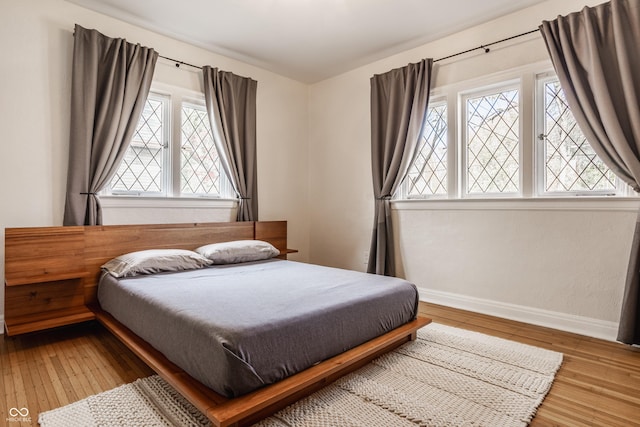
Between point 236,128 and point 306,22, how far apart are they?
1299 mm

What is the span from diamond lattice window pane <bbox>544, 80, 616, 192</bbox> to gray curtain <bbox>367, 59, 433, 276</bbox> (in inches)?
42.7

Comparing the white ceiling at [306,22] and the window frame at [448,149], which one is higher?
the white ceiling at [306,22]

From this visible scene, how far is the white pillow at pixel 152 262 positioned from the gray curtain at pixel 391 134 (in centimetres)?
188

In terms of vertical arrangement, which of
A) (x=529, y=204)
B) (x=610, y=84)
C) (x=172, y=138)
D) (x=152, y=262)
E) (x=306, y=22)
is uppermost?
(x=306, y=22)

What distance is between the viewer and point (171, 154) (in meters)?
3.46

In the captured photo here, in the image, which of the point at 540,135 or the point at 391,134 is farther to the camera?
the point at 391,134

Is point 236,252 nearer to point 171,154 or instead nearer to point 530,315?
point 171,154

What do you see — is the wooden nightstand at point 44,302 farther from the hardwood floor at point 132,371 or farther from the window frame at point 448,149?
the window frame at point 448,149

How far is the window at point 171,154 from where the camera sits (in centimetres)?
326

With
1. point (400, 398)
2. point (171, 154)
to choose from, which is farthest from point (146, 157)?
point (400, 398)

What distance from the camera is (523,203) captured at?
2947 mm

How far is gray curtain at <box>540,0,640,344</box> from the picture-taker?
2344 mm

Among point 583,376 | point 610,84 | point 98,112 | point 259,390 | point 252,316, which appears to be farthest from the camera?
point 98,112

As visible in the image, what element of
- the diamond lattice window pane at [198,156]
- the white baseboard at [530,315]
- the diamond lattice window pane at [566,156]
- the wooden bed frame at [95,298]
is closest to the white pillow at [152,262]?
the wooden bed frame at [95,298]
